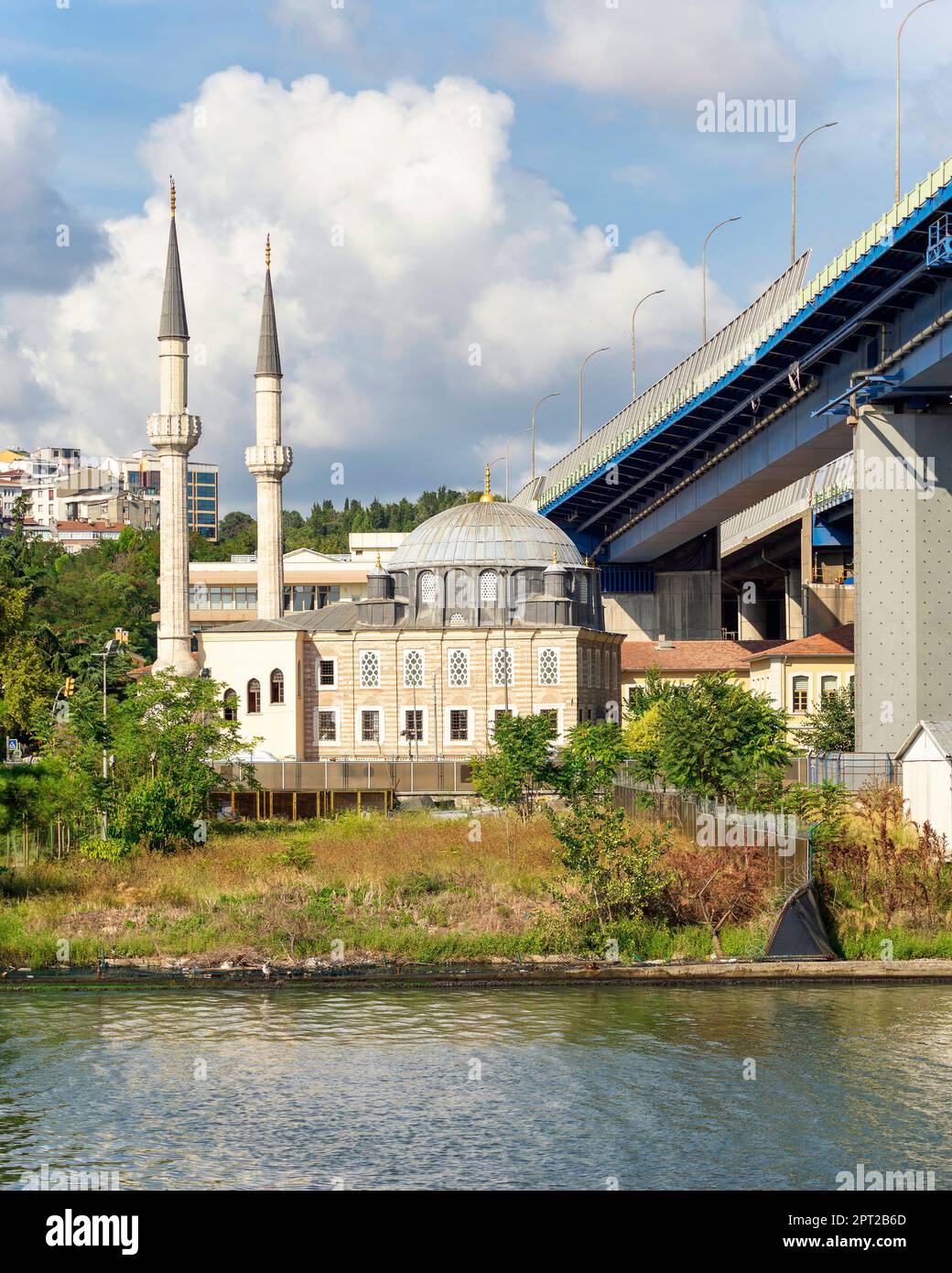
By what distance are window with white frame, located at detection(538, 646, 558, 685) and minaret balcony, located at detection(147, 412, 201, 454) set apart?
15657mm

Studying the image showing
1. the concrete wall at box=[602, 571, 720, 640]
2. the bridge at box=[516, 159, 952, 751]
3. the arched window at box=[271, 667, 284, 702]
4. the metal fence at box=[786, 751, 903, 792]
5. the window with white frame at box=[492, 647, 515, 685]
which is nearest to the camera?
the metal fence at box=[786, 751, 903, 792]

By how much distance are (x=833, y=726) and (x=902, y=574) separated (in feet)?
48.5

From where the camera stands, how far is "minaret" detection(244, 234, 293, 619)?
72.4 metres

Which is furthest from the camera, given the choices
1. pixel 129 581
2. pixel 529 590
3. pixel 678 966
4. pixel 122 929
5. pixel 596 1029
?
pixel 129 581

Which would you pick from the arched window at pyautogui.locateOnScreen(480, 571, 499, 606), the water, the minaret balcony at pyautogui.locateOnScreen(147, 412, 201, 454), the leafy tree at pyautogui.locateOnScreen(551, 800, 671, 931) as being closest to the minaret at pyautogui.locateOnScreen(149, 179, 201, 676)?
the minaret balcony at pyautogui.locateOnScreen(147, 412, 201, 454)

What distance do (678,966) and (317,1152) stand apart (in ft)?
37.0

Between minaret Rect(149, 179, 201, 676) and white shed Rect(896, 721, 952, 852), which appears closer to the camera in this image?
white shed Rect(896, 721, 952, 852)

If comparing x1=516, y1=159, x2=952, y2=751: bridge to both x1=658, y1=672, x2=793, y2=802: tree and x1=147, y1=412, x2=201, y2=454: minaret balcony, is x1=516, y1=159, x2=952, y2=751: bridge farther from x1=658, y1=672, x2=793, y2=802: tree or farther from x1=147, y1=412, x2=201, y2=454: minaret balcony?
x1=147, y1=412, x2=201, y2=454: minaret balcony

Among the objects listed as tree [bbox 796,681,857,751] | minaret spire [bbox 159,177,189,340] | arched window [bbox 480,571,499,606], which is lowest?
tree [bbox 796,681,857,751]

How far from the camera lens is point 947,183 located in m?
35.2
